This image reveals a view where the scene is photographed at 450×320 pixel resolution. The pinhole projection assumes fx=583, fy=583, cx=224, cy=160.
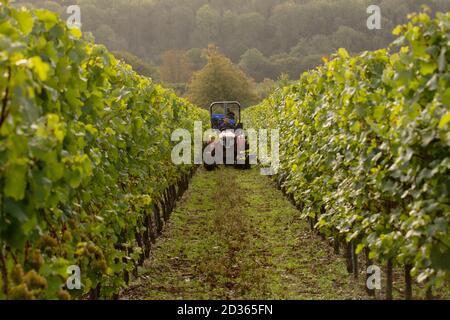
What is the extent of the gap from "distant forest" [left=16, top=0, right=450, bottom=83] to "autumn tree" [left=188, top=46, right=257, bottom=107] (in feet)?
68.4

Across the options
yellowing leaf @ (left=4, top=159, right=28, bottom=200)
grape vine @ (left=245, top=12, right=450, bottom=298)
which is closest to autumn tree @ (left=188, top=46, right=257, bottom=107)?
grape vine @ (left=245, top=12, right=450, bottom=298)

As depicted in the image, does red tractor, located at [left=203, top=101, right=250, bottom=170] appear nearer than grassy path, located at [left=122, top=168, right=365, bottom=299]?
No

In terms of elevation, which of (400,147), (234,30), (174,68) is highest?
(234,30)

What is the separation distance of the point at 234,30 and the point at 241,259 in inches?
3940

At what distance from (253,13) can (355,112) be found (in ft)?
324

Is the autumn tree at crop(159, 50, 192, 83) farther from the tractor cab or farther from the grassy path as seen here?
the grassy path

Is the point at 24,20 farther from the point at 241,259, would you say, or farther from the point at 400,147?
the point at 241,259

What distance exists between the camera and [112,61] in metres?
5.64

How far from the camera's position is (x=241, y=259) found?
8039mm

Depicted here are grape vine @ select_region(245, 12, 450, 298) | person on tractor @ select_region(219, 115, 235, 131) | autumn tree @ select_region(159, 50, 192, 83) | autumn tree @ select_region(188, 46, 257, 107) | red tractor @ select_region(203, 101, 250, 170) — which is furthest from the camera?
autumn tree @ select_region(159, 50, 192, 83)

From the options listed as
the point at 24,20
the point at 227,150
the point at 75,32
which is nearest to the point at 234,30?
the point at 227,150

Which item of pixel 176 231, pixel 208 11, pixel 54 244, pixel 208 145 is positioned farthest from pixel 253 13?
pixel 54 244

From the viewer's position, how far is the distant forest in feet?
283

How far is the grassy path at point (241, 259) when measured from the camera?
6766 mm
